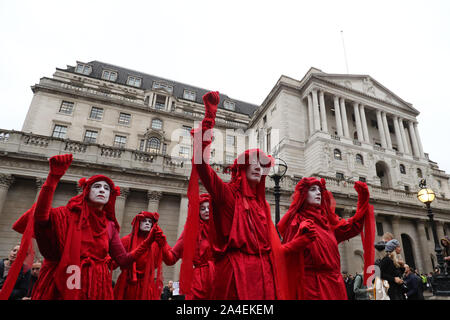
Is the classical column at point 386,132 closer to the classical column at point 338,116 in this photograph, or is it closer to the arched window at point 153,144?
the classical column at point 338,116

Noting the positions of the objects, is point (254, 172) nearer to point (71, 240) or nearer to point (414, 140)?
point (71, 240)

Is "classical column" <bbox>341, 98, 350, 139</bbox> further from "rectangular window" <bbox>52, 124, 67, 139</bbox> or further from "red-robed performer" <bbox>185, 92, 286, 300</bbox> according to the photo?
"rectangular window" <bbox>52, 124, 67, 139</bbox>

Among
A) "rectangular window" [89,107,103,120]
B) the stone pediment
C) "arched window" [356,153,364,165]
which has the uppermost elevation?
the stone pediment

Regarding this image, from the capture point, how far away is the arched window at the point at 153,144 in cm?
2962

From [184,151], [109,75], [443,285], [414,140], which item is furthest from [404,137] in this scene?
[109,75]

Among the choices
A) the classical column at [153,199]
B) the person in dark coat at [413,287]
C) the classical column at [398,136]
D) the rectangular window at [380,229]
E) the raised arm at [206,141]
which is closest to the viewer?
the raised arm at [206,141]

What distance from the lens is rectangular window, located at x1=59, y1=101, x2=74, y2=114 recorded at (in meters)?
27.8

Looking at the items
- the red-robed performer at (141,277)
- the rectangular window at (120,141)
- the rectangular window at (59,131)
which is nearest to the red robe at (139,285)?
the red-robed performer at (141,277)

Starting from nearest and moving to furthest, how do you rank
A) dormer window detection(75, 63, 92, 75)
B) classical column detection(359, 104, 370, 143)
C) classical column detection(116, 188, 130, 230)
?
classical column detection(116, 188, 130, 230)
classical column detection(359, 104, 370, 143)
dormer window detection(75, 63, 92, 75)

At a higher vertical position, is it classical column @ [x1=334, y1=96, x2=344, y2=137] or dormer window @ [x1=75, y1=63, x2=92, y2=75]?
dormer window @ [x1=75, y1=63, x2=92, y2=75]

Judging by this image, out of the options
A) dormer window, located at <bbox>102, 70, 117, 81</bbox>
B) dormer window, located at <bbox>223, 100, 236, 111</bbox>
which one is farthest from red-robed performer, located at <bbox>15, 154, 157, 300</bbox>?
dormer window, located at <bbox>223, 100, 236, 111</bbox>

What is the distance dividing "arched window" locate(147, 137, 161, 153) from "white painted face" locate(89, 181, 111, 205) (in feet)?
89.0

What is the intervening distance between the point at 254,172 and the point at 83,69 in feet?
141
